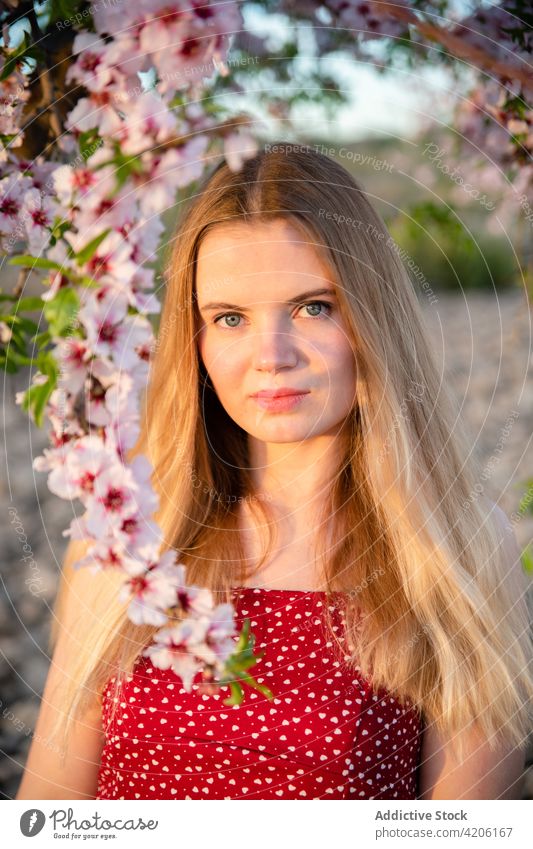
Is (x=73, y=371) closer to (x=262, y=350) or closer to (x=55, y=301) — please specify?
(x=55, y=301)

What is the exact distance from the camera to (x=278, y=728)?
97 centimetres

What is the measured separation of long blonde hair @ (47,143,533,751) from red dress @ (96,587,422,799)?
3 cm

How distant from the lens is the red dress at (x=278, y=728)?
0.96 m

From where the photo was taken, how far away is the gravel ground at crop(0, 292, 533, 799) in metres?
1.80

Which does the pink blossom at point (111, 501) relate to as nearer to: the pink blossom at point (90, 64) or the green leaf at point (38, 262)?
the green leaf at point (38, 262)

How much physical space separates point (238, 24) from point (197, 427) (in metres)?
0.47

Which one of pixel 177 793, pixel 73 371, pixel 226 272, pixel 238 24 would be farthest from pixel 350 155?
→ pixel 177 793

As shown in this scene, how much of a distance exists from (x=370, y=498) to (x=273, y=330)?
0.81 ft

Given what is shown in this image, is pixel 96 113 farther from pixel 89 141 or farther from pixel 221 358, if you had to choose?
pixel 221 358

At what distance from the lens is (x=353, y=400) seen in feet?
3.28

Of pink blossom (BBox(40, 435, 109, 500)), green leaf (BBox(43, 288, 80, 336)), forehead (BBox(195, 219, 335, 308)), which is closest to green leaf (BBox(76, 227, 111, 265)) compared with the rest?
green leaf (BBox(43, 288, 80, 336))

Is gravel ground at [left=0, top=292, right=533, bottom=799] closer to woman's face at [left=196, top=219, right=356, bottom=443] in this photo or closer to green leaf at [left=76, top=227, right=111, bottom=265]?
woman's face at [left=196, top=219, right=356, bottom=443]
